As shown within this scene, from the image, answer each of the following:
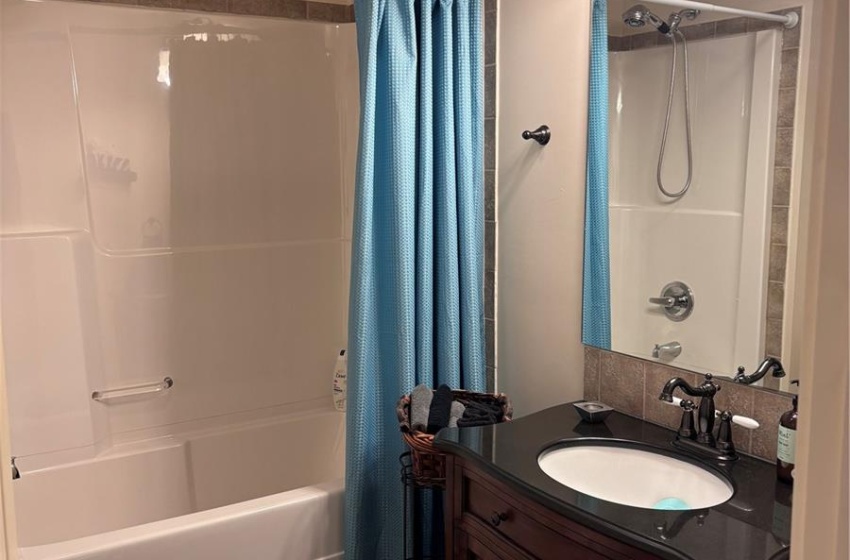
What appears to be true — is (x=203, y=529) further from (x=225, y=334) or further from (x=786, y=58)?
(x=786, y=58)

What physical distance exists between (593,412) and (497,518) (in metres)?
0.38

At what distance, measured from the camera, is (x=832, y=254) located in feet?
1.57

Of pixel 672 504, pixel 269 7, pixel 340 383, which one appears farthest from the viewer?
pixel 340 383

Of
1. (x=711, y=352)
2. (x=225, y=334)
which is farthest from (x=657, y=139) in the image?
(x=225, y=334)

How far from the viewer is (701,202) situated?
1622mm

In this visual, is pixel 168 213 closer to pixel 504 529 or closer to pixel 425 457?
pixel 425 457

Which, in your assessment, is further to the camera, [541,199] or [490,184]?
[490,184]

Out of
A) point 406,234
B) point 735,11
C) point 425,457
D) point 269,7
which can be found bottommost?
point 425,457

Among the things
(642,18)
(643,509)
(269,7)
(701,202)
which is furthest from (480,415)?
(269,7)

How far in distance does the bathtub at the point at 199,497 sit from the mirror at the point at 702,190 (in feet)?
3.43

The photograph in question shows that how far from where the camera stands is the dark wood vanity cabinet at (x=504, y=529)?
1304 mm

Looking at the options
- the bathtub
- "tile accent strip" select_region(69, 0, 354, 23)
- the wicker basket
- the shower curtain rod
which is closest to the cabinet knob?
the wicker basket

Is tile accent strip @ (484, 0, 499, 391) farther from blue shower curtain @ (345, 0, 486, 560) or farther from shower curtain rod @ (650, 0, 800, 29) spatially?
shower curtain rod @ (650, 0, 800, 29)

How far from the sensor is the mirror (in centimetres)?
147
